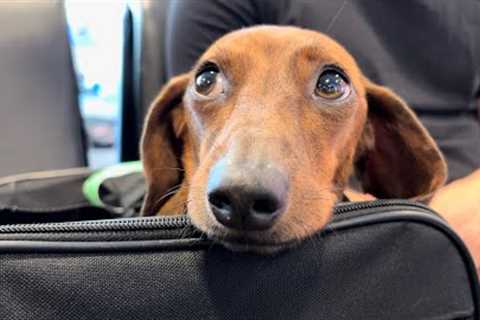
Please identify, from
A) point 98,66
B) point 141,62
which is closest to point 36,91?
point 141,62

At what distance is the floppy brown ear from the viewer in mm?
1242

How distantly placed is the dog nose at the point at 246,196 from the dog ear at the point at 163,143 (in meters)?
0.54

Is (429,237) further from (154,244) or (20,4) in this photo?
(20,4)

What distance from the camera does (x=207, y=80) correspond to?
→ 114 centimetres

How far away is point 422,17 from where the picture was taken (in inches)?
62.6

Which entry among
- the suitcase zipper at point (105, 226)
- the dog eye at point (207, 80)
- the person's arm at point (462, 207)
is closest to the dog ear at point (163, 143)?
the dog eye at point (207, 80)

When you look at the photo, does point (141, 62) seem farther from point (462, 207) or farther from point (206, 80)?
point (462, 207)

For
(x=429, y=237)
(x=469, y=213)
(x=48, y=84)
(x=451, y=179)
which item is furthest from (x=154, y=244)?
(x=451, y=179)

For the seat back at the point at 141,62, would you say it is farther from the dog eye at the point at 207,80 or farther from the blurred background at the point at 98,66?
the blurred background at the point at 98,66

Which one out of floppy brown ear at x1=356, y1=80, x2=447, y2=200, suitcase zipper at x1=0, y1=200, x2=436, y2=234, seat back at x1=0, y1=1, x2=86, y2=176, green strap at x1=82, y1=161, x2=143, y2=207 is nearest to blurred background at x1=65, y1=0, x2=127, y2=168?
seat back at x1=0, y1=1, x2=86, y2=176

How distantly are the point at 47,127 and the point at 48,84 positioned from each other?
11 cm

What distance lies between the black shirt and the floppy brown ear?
31cm

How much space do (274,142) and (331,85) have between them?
1.14ft

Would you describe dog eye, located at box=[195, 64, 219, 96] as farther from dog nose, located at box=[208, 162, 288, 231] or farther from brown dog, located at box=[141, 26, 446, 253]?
dog nose, located at box=[208, 162, 288, 231]
